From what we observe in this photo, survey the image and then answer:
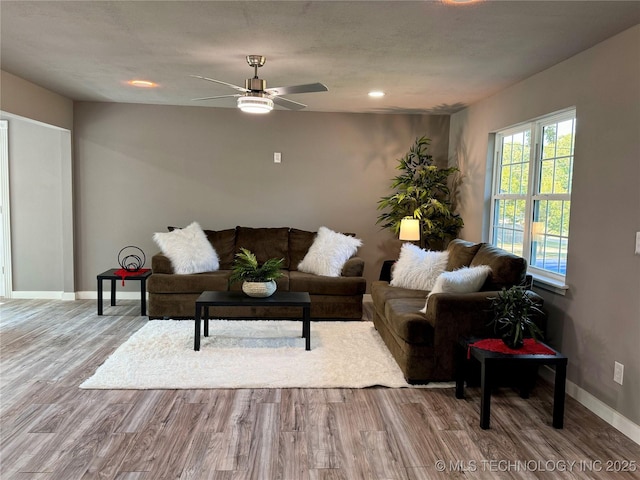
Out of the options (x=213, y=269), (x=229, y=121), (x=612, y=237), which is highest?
(x=229, y=121)

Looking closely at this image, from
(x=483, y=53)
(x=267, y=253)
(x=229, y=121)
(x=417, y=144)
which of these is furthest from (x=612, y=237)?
(x=229, y=121)

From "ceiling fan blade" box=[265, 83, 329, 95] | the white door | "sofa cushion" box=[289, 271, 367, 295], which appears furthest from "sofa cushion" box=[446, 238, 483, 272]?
the white door

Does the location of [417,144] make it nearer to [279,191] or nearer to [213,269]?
[279,191]

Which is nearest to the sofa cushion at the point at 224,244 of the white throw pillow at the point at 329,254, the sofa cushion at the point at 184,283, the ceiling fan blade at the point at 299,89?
the sofa cushion at the point at 184,283

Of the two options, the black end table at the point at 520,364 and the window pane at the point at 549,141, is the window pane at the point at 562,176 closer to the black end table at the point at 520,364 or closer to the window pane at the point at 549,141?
the window pane at the point at 549,141

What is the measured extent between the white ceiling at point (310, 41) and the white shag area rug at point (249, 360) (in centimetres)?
235

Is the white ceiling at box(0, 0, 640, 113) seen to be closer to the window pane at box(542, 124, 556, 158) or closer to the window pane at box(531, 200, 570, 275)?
the window pane at box(542, 124, 556, 158)

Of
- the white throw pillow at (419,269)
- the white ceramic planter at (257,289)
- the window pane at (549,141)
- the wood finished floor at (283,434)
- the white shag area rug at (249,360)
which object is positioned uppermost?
the window pane at (549,141)

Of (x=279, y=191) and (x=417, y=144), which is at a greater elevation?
(x=417, y=144)

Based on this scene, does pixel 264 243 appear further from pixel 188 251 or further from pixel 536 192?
pixel 536 192

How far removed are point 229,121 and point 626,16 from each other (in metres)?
4.30

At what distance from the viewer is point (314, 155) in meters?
5.90

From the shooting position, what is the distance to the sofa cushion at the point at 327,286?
4.97 m

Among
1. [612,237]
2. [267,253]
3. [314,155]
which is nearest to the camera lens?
[612,237]
